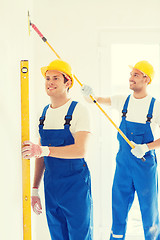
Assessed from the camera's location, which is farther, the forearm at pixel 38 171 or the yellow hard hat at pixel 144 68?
the yellow hard hat at pixel 144 68

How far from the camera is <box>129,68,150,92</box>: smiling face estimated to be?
2879mm

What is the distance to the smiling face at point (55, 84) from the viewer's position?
216 centimetres

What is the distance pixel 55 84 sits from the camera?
2160 mm

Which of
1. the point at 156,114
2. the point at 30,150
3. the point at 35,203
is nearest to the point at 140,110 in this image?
the point at 156,114

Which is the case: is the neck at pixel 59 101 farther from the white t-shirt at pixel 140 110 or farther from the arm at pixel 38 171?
the white t-shirt at pixel 140 110

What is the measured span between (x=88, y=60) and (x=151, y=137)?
1113 mm

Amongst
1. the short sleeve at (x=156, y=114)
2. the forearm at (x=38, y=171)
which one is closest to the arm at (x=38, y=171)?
the forearm at (x=38, y=171)

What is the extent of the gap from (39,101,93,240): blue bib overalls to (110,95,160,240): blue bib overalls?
27.4 inches

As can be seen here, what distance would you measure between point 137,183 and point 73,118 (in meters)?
0.97

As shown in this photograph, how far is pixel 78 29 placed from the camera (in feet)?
11.1

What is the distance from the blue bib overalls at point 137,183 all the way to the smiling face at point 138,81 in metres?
0.16

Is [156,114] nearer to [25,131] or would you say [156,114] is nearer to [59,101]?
[59,101]

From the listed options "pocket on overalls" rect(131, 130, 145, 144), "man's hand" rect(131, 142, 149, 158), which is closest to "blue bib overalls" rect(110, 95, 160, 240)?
"pocket on overalls" rect(131, 130, 145, 144)

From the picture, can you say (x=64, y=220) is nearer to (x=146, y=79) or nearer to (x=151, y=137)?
(x=151, y=137)
